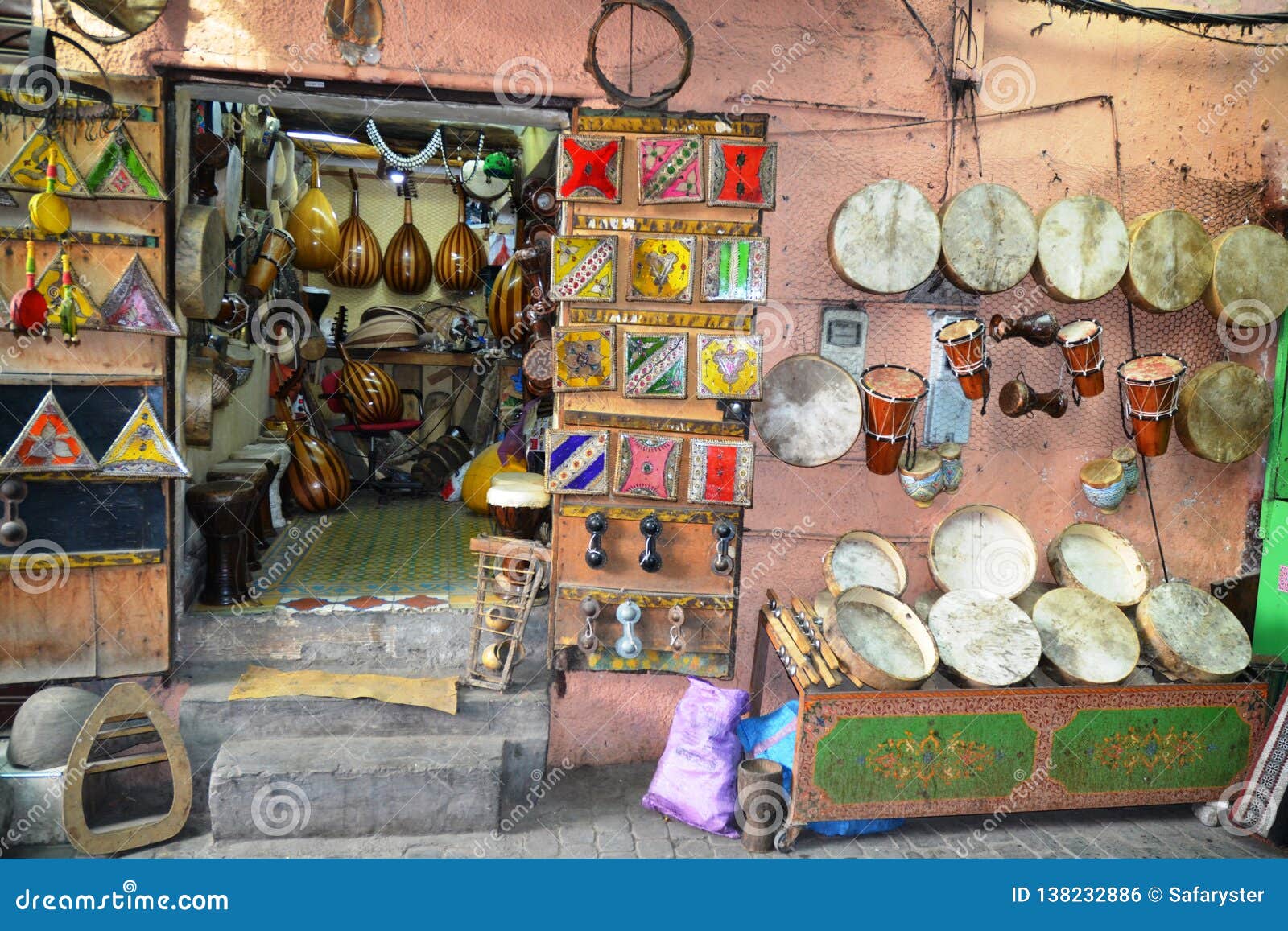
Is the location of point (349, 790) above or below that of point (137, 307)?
below

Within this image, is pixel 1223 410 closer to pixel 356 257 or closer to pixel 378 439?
pixel 378 439

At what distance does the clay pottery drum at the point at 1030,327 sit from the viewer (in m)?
3.94

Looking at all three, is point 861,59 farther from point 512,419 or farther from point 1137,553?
point 512,419

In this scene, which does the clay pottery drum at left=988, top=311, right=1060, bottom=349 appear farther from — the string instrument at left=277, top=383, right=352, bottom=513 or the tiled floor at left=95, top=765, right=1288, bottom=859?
the string instrument at left=277, top=383, right=352, bottom=513

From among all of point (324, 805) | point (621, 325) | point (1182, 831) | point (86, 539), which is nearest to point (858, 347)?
point (621, 325)

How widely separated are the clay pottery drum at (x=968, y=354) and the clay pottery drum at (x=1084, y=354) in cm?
39

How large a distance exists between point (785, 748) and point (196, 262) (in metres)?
3.30

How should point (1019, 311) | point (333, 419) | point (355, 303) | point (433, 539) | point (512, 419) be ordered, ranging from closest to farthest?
1. point (1019, 311)
2. point (433, 539)
3. point (512, 419)
4. point (333, 419)
5. point (355, 303)

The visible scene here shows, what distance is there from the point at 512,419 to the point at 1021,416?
13.7 ft

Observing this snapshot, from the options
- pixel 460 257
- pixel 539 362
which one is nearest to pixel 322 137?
pixel 460 257

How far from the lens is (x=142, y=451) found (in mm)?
3693

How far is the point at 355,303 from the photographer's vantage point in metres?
9.31

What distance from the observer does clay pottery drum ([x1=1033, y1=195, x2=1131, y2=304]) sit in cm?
402

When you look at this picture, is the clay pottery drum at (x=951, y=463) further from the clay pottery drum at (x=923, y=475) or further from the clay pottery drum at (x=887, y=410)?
the clay pottery drum at (x=887, y=410)
